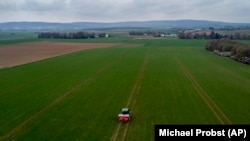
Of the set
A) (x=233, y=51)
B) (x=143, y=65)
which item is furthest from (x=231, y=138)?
(x=233, y=51)

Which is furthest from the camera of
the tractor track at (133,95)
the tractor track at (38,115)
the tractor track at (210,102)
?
the tractor track at (210,102)

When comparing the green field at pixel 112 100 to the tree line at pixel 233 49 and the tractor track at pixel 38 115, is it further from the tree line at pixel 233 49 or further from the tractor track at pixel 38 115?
the tree line at pixel 233 49

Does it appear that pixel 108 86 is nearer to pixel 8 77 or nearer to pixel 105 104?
pixel 105 104

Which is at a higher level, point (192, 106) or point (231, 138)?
→ point (231, 138)

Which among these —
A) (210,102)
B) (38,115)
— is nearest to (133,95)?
(210,102)

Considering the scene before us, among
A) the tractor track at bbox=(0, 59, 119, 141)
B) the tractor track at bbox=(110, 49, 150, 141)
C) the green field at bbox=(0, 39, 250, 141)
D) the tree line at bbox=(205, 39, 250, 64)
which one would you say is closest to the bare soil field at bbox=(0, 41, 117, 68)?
the green field at bbox=(0, 39, 250, 141)

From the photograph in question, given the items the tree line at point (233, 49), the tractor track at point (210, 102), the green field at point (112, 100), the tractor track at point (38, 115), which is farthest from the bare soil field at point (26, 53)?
the tree line at point (233, 49)
